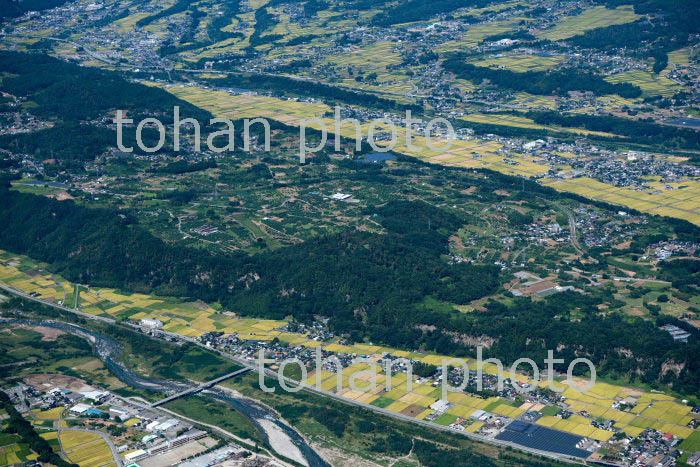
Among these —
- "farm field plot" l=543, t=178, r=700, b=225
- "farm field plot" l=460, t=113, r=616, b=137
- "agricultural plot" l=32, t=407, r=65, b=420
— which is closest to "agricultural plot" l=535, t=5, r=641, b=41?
"farm field plot" l=460, t=113, r=616, b=137

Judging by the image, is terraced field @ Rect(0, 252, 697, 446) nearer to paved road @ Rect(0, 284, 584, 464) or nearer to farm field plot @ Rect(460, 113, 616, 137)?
paved road @ Rect(0, 284, 584, 464)

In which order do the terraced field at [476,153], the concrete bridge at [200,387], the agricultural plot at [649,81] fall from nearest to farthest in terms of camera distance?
the concrete bridge at [200,387] → the terraced field at [476,153] → the agricultural plot at [649,81]

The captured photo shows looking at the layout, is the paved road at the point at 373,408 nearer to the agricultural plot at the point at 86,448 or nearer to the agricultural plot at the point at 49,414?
the agricultural plot at the point at 49,414

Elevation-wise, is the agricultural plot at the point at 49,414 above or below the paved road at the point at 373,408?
below

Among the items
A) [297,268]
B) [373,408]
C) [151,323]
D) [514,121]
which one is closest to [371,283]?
[297,268]

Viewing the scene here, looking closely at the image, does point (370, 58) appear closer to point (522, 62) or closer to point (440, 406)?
point (522, 62)

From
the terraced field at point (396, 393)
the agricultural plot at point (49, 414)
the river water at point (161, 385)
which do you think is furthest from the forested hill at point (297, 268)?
the agricultural plot at point (49, 414)
